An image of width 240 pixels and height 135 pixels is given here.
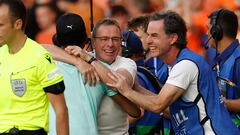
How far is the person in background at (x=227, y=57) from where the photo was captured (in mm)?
7826

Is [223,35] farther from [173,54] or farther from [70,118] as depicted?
[70,118]

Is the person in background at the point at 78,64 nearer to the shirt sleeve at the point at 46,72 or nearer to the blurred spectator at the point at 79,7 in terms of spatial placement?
the shirt sleeve at the point at 46,72

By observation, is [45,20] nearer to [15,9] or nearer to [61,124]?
[15,9]

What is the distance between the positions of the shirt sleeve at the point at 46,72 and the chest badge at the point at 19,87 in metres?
0.12

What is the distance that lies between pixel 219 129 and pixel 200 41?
5858mm

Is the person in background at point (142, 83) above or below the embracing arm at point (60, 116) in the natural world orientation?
below

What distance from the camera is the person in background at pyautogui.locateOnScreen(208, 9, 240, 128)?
7826mm

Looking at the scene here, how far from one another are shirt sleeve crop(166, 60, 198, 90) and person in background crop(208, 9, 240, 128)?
1.21 m

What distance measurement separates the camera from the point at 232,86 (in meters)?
7.82

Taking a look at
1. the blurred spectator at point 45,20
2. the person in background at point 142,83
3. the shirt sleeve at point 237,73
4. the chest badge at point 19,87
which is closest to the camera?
the chest badge at point 19,87

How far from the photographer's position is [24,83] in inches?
227

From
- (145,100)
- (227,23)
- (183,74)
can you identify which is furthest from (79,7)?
(183,74)

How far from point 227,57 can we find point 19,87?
2.78 meters

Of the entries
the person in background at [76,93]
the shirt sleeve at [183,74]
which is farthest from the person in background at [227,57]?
the person in background at [76,93]
